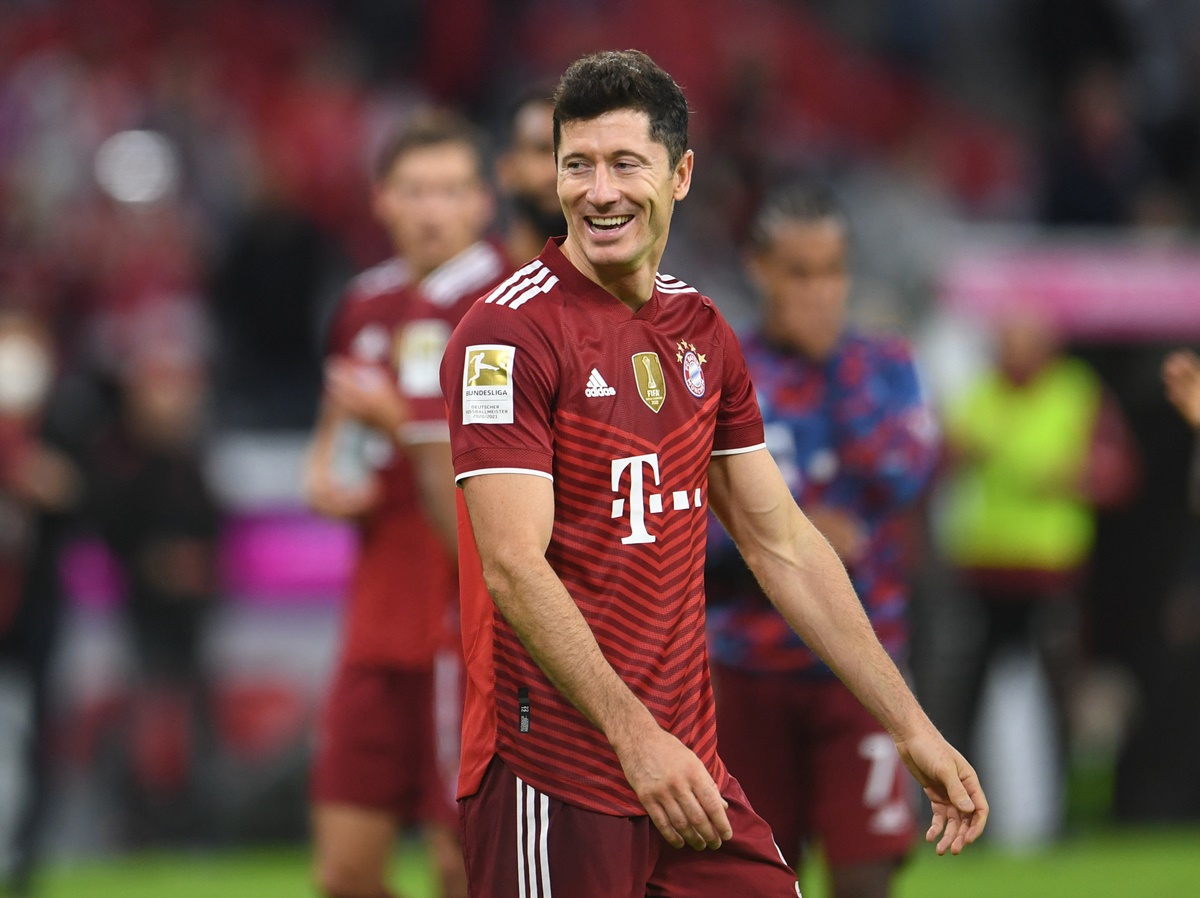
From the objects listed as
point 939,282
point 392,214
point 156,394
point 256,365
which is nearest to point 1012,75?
point 939,282

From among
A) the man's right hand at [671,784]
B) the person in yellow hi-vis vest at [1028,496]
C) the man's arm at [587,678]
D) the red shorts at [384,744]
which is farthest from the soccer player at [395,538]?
the person in yellow hi-vis vest at [1028,496]

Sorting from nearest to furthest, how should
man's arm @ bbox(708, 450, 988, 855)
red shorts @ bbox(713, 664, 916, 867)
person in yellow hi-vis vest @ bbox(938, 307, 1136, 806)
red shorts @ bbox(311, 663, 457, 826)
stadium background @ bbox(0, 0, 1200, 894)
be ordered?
man's arm @ bbox(708, 450, 988, 855) → red shorts @ bbox(713, 664, 916, 867) → red shorts @ bbox(311, 663, 457, 826) → person in yellow hi-vis vest @ bbox(938, 307, 1136, 806) → stadium background @ bbox(0, 0, 1200, 894)

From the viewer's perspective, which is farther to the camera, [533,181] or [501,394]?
[533,181]

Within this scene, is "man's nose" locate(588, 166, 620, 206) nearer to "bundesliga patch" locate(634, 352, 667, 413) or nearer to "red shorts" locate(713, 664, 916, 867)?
"bundesliga patch" locate(634, 352, 667, 413)

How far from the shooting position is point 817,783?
5.71 metres

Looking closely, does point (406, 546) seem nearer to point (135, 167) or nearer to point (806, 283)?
point (806, 283)

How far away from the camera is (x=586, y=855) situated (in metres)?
3.91

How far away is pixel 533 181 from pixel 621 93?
208cm

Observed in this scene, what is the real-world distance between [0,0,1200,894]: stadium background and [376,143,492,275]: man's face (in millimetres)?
4304

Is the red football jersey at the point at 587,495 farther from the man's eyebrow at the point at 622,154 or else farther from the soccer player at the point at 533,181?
the soccer player at the point at 533,181

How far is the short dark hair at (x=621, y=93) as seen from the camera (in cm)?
396

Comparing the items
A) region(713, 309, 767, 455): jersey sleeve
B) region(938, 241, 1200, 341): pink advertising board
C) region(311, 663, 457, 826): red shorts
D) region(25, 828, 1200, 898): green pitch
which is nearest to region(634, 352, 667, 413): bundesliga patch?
region(713, 309, 767, 455): jersey sleeve

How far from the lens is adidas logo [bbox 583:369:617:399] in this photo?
13.1 ft

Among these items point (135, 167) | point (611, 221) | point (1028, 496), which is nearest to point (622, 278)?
point (611, 221)
